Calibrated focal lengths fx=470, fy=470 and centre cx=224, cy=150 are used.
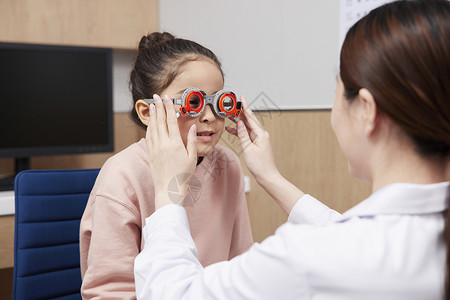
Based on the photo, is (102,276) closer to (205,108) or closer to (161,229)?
(161,229)

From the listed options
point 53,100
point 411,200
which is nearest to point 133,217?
point 411,200

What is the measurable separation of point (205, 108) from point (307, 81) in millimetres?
807

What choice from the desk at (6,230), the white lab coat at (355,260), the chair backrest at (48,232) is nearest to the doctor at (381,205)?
the white lab coat at (355,260)

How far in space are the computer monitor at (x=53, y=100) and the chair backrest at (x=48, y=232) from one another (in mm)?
876

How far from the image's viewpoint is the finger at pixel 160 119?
0.92 m

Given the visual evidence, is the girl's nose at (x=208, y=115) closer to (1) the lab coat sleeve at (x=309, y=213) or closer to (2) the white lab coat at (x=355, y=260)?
(1) the lab coat sleeve at (x=309, y=213)

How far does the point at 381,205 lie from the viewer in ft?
2.09

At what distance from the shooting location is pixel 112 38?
8.12 ft

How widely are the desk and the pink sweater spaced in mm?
908

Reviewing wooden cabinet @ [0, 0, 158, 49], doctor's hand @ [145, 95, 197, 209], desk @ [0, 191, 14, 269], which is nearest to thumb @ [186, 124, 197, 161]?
doctor's hand @ [145, 95, 197, 209]

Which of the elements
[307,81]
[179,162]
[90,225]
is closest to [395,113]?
[179,162]

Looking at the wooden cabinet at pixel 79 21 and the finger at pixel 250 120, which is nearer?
the finger at pixel 250 120

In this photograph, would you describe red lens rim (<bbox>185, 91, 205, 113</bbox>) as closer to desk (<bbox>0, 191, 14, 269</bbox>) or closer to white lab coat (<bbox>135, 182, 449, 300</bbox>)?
white lab coat (<bbox>135, 182, 449, 300</bbox>)

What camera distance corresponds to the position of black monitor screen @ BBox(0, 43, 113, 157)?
6.99ft
